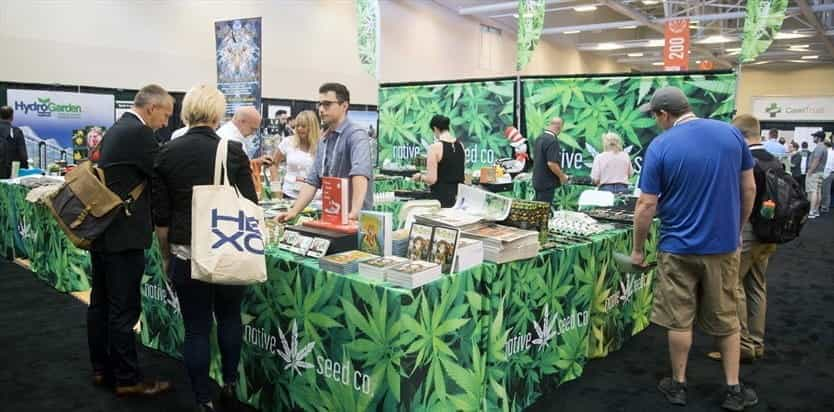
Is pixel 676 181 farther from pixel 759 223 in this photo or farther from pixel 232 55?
pixel 232 55

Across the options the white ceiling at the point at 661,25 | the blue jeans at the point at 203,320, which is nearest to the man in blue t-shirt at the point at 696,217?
the blue jeans at the point at 203,320

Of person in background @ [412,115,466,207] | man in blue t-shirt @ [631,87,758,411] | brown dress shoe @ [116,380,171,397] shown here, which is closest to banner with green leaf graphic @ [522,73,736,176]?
person in background @ [412,115,466,207]

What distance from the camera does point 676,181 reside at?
255 centimetres

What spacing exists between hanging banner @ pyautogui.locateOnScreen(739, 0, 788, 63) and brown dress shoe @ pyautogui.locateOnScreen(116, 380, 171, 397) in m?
5.37

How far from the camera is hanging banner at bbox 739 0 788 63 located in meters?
5.52

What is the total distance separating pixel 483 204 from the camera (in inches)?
109

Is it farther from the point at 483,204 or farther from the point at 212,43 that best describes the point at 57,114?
the point at 483,204

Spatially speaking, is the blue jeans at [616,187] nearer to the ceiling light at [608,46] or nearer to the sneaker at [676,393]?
the sneaker at [676,393]

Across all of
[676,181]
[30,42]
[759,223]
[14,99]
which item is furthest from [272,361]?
[30,42]

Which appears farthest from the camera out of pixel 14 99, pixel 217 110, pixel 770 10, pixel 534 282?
pixel 14 99

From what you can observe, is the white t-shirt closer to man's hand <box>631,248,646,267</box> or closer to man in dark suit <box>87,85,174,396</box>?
man in dark suit <box>87,85,174,396</box>

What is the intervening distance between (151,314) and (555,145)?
12.5 ft

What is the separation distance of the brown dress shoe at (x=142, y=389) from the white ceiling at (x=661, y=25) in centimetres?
1231

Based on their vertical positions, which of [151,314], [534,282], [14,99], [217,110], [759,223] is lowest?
[151,314]
